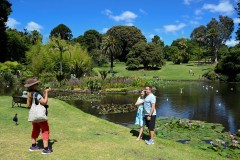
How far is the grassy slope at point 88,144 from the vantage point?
27.6 ft

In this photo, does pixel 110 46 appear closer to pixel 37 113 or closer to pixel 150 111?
pixel 150 111

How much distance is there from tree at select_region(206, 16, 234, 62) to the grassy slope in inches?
3271

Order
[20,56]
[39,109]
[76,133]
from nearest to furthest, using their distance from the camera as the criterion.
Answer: [39,109] → [76,133] → [20,56]

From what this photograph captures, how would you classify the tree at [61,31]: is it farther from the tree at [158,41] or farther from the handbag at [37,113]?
the handbag at [37,113]

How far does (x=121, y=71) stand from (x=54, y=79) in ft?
102

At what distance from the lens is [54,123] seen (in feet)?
42.3

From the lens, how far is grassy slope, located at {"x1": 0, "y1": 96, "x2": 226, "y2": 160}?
8402mm

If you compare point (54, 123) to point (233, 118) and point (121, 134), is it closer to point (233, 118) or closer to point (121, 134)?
point (121, 134)

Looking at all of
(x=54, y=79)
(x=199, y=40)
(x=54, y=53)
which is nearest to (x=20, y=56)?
(x=54, y=53)

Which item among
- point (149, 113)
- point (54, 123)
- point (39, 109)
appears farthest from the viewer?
point (54, 123)

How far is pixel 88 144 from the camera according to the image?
9562mm

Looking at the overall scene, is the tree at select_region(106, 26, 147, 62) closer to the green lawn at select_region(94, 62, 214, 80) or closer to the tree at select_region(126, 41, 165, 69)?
the tree at select_region(126, 41, 165, 69)

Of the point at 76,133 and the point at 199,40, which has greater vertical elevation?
the point at 199,40

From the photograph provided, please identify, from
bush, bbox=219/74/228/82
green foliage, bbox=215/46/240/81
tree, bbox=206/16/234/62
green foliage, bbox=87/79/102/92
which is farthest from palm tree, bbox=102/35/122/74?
tree, bbox=206/16/234/62
